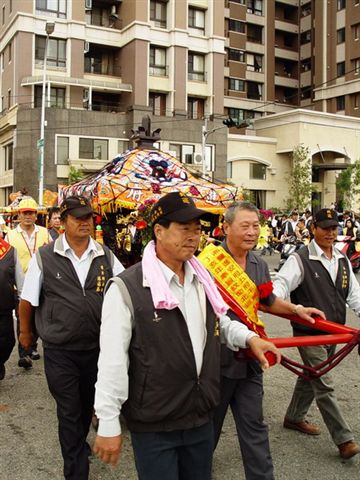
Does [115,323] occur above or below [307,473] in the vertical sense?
above

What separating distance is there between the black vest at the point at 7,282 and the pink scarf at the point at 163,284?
3.37 meters

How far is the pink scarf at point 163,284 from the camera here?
8.11 feet

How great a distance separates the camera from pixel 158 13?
41.1 metres

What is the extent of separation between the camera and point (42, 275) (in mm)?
3928

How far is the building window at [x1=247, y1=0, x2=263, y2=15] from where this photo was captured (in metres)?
53.2

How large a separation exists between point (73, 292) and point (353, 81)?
50.6 m

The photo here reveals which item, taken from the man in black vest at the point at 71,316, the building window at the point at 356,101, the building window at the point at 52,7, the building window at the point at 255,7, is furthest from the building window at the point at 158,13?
the man in black vest at the point at 71,316

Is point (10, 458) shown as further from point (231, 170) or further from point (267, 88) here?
point (267, 88)

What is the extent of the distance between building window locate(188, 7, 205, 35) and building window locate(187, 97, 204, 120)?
4974mm

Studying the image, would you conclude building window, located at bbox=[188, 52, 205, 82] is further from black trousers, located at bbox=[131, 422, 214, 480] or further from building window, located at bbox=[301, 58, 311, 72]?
black trousers, located at bbox=[131, 422, 214, 480]

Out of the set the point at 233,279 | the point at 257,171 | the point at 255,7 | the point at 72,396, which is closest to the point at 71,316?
the point at 72,396

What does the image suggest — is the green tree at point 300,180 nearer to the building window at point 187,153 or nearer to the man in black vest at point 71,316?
the building window at point 187,153

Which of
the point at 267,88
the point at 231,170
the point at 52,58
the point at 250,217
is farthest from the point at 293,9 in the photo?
the point at 250,217

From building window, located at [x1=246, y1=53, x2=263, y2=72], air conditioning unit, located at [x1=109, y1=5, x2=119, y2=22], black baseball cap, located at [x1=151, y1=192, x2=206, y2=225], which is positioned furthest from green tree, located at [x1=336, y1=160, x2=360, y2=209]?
black baseball cap, located at [x1=151, y1=192, x2=206, y2=225]
